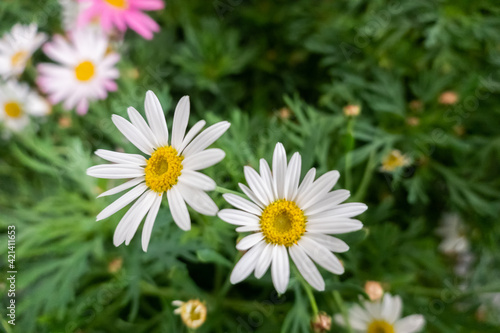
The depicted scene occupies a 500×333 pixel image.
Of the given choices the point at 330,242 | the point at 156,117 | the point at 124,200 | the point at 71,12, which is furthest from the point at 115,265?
the point at 71,12

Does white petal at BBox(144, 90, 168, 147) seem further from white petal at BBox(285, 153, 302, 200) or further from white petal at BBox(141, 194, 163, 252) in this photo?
white petal at BBox(285, 153, 302, 200)

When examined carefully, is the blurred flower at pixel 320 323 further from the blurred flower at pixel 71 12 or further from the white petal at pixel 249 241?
the blurred flower at pixel 71 12

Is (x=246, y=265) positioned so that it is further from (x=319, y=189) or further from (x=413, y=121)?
(x=413, y=121)

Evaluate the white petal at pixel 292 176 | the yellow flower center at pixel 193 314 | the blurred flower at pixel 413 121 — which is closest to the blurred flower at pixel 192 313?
the yellow flower center at pixel 193 314

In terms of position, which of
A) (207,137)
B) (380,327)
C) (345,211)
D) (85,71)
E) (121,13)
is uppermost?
(121,13)

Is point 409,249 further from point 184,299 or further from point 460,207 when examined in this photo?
point 184,299

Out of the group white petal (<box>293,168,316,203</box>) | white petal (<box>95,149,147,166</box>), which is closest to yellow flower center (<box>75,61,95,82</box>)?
white petal (<box>95,149,147,166</box>)
